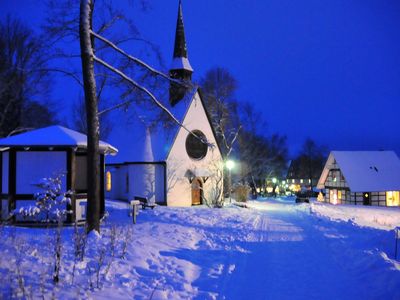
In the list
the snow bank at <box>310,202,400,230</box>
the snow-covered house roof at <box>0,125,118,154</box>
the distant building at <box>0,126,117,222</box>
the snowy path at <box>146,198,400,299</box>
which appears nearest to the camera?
the snowy path at <box>146,198,400,299</box>

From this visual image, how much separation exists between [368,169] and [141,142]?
30095 millimetres

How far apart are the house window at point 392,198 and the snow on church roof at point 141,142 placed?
98.5ft

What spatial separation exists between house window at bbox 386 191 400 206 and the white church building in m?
25.7

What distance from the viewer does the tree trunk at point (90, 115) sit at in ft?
29.9

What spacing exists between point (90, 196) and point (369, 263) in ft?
22.9

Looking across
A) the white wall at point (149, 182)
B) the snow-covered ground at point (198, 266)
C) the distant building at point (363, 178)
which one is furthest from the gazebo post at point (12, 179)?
the distant building at point (363, 178)

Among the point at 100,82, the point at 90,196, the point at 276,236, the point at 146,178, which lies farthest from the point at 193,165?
the point at 90,196

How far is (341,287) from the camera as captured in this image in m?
7.05

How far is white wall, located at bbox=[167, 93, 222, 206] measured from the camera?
23.9m

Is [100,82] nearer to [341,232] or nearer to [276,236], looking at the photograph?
[276,236]

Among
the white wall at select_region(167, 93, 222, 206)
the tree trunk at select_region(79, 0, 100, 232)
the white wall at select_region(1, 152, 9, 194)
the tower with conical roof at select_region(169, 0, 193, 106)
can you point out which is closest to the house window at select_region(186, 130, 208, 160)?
the white wall at select_region(167, 93, 222, 206)

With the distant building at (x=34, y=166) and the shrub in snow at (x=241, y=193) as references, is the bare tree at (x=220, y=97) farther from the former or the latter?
the distant building at (x=34, y=166)

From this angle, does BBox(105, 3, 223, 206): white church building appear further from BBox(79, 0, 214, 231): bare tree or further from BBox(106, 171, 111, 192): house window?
BBox(79, 0, 214, 231): bare tree

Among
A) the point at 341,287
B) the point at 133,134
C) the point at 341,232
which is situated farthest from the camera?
the point at 133,134
